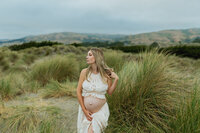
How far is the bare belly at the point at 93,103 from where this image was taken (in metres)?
2.22

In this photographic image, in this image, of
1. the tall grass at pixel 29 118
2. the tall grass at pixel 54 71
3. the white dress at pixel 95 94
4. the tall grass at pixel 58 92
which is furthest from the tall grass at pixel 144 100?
the tall grass at pixel 54 71

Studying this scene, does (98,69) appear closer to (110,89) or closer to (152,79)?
(110,89)

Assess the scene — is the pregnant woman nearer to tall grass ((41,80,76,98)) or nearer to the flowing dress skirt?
the flowing dress skirt

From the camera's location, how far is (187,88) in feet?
10.7

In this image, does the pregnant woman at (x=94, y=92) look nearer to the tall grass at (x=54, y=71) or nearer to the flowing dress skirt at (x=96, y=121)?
the flowing dress skirt at (x=96, y=121)

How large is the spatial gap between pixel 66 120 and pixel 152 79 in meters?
1.90

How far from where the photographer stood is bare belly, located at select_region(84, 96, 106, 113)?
2.22 metres

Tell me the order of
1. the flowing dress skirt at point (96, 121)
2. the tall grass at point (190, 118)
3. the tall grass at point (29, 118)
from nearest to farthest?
the tall grass at point (190, 118), the flowing dress skirt at point (96, 121), the tall grass at point (29, 118)

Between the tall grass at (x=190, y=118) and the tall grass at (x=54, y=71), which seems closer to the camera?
the tall grass at (x=190, y=118)

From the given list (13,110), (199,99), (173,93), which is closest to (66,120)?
(13,110)

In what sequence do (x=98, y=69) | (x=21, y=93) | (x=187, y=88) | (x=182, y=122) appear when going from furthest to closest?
(x=21, y=93), (x=187, y=88), (x=98, y=69), (x=182, y=122)

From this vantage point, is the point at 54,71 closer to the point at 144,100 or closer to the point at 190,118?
the point at 144,100

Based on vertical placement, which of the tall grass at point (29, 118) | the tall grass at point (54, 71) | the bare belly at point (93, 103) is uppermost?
the bare belly at point (93, 103)

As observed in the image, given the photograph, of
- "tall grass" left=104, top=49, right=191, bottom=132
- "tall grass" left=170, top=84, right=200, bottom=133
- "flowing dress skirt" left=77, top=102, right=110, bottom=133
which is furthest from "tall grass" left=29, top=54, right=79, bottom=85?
"tall grass" left=170, top=84, right=200, bottom=133
